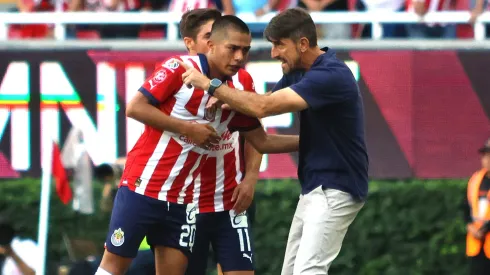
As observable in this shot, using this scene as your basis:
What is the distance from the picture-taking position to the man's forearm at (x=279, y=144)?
8.66 m

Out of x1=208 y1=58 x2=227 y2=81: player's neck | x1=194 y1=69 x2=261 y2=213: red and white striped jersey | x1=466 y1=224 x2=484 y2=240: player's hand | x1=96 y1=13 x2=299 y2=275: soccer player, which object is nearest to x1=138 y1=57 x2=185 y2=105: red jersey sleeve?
x1=96 y1=13 x2=299 y2=275: soccer player

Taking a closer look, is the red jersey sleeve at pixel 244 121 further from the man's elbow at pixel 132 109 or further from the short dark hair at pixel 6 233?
the short dark hair at pixel 6 233

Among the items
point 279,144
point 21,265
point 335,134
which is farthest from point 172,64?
point 21,265

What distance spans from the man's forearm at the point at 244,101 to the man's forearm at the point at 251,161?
34.0 inches

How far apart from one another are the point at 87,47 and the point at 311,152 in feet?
19.0

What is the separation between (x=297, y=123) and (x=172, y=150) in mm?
4791

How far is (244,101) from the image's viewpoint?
26.3ft

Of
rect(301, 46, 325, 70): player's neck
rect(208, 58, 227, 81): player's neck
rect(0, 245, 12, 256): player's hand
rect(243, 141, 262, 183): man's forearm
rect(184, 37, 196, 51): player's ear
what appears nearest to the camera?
rect(301, 46, 325, 70): player's neck

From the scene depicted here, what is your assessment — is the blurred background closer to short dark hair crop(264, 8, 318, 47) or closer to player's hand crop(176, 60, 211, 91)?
short dark hair crop(264, 8, 318, 47)

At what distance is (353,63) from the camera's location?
13180 mm

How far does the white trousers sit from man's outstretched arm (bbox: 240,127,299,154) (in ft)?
1.72

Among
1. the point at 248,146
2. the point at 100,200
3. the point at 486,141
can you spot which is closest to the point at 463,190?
the point at 486,141

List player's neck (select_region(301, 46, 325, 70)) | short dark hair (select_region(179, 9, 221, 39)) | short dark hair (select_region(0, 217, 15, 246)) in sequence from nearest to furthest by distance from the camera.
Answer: player's neck (select_region(301, 46, 325, 70)) → short dark hair (select_region(179, 9, 221, 39)) → short dark hair (select_region(0, 217, 15, 246))

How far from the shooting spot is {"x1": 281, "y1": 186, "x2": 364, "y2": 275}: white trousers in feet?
26.6
